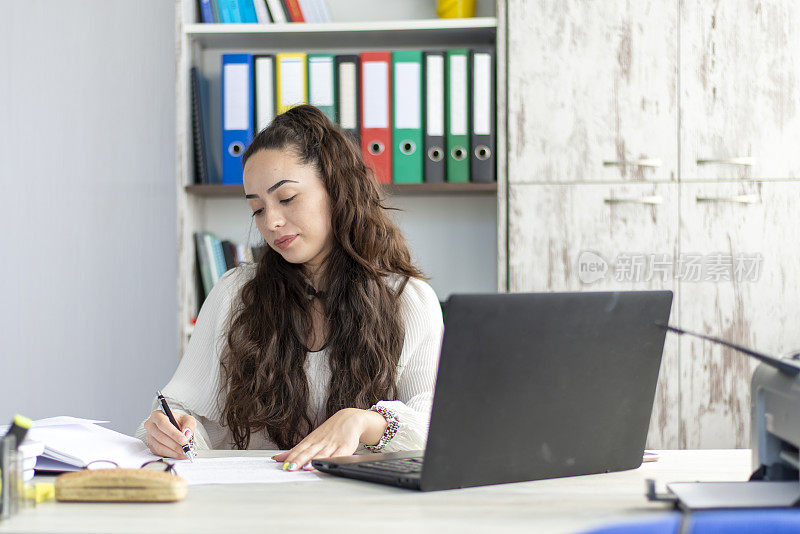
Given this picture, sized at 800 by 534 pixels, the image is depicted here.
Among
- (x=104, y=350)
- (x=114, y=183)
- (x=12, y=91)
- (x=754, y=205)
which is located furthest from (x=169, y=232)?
(x=754, y=205)

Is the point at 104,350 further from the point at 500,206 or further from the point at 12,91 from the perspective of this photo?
the point at 500,206

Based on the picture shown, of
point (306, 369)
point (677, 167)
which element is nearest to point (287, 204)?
point (306, 369)

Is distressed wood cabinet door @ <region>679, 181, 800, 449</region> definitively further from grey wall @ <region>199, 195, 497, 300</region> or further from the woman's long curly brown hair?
the woman's long curly brown hair

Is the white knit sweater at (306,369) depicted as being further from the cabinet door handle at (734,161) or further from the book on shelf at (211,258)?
the cabinet door handle at (734,161)

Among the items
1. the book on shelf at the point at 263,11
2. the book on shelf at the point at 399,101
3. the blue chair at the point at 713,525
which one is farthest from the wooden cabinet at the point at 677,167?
the blue chair at the point at 713,525

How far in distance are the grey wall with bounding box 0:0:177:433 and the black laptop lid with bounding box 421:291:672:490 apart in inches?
83.2

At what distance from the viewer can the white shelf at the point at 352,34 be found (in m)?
2.48

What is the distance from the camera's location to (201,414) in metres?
1.59

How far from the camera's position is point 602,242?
2398 millimetres

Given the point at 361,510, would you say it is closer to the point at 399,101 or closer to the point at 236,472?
the point at 236,472

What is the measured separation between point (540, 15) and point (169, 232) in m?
1.51

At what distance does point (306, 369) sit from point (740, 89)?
1587 millimetres

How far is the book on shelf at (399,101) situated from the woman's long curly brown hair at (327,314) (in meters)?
0.69

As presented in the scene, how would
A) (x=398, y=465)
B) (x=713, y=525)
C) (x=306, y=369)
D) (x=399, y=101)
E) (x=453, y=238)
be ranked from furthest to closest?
(x=453, y=238)
(x=399, y=101)
(x=306, y=369)
(x=398, y=465)
(x=713, y=525)
